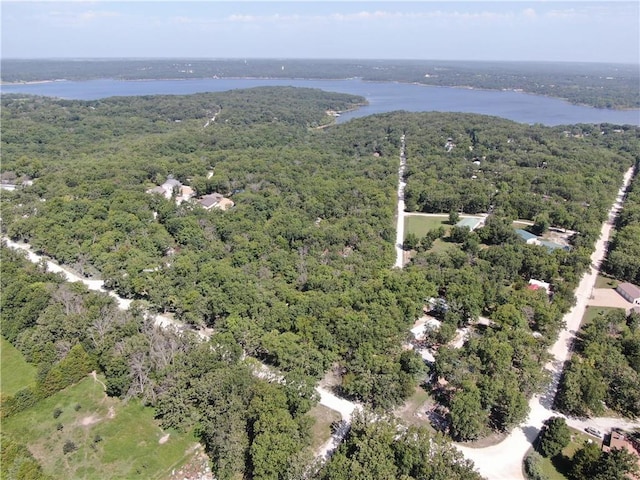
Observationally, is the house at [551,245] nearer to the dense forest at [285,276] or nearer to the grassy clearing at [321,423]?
the dense forest at [285,276]

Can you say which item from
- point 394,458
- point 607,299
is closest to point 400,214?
point 607,299

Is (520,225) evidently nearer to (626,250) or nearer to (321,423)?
(626,250)

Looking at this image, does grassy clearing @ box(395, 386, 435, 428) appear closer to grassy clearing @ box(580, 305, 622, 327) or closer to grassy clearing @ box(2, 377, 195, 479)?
grassy clearing @ box(2, 377, 195, 479)

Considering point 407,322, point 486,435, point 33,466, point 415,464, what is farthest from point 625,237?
point 33,466

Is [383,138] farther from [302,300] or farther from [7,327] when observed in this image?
[7,327]

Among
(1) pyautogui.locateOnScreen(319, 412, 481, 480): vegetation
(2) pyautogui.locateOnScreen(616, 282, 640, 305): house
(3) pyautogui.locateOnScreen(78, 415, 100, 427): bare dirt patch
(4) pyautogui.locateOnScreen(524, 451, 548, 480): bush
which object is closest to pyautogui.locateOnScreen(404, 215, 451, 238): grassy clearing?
(2) pyautogui.locateOnScreen(616, 282, 640, 305): house
